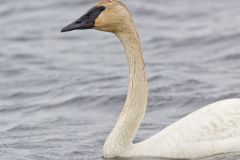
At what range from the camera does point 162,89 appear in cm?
1639

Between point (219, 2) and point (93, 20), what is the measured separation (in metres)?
11.2

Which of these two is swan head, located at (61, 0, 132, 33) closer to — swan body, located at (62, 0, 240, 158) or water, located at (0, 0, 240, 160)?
swan body, located at (62, 0, 240, 158)

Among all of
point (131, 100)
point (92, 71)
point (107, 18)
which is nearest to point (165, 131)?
point (131, 100)

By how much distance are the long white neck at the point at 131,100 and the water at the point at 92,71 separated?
70 centimetres

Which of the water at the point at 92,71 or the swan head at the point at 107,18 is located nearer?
the swan head at the point at 107,18

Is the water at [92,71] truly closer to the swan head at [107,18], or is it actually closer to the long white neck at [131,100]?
the long white neck at [131,100]

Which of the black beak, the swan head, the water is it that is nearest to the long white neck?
the swan head

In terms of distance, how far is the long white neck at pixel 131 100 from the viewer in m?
11.8

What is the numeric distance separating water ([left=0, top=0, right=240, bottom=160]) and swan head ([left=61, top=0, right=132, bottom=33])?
1.81 meters

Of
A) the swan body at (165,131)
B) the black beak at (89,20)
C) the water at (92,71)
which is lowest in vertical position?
the water at (92,71)

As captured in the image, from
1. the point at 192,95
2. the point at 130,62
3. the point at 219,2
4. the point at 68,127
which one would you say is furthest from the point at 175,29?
the point at 130,62

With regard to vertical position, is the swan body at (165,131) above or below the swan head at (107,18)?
below

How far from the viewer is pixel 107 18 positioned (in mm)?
11531

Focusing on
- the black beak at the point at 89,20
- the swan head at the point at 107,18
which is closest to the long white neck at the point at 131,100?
the swan head at the point at 107,18
